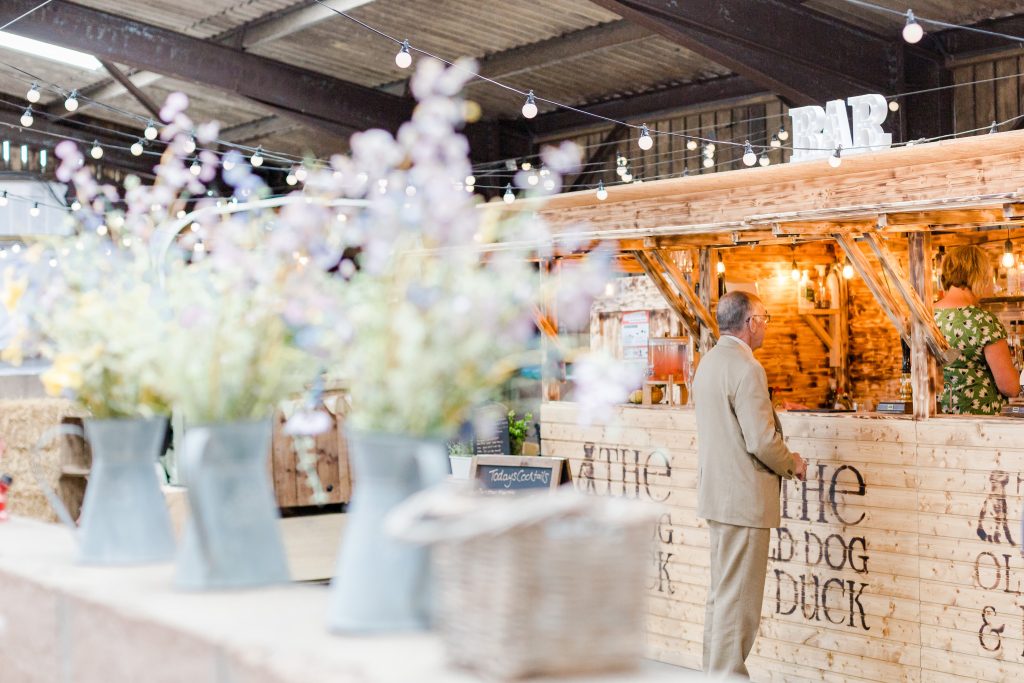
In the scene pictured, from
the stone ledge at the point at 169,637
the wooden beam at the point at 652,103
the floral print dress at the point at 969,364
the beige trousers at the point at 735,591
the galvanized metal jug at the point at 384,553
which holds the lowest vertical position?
the beige trousers at the point at 735,591

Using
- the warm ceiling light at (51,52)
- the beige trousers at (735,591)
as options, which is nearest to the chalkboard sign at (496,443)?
the beige trousers at (735,591)

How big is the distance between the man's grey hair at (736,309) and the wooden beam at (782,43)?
349 centimetres

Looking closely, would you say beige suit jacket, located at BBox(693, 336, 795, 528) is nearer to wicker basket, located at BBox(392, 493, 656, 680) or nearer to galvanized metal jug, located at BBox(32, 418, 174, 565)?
galvanized metal jug, located at BBox(32, 418, 174, 565)

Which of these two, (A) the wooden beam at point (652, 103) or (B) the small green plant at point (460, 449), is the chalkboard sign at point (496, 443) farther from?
(A) the wooden beam at point (652, 103)

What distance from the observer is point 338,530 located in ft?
29.2

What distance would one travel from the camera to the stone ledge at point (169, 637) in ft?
5.10

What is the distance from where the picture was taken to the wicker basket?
1.41 metres

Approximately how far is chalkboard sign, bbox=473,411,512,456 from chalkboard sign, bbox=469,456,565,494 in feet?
4.75

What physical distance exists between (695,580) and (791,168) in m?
2.18

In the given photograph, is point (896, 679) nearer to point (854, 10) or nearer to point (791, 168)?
point (791, 168)

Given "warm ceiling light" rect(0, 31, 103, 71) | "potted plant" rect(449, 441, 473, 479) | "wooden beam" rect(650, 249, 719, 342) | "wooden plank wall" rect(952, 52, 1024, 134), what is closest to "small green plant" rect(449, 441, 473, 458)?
"potted plant" rect(449, 441, 473, 479)

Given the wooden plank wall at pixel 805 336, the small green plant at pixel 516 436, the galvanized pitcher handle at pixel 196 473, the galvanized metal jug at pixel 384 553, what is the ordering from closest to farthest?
the galvanized metal jug at pixel 384 553 < the galvanized pitcher handle at pixel 196 473 < the small green plant at pixel 516 436 < the wooden plank wall at pixel 805 336

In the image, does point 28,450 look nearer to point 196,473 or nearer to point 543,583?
point 196,473

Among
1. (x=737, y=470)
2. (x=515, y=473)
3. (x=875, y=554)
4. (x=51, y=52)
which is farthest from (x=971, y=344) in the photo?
(x=51, y=52)
